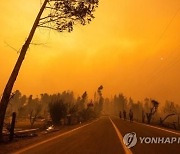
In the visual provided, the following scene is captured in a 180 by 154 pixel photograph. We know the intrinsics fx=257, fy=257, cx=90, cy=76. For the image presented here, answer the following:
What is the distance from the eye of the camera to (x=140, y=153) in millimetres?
8953

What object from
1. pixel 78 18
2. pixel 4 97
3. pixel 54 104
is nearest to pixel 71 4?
pixel 78 18

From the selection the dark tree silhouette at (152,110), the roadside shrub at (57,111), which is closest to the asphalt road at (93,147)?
the roadside shrub at (57,111)

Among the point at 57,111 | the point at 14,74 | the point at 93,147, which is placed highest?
the point at 14,74

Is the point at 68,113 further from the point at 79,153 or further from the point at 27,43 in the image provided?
the point at 79,153

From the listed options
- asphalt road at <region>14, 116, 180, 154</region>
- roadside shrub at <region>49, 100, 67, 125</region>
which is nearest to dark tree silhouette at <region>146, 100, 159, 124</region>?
roadside shrub at <region>49, 100, 67, 125</region>

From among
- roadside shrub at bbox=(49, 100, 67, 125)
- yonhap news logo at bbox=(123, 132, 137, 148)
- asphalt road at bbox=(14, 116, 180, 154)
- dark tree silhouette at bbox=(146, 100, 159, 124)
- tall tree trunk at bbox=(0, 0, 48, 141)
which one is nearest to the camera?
asphalt road at bbox=(14, 116, 180, 154)

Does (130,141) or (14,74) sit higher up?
(14,74)

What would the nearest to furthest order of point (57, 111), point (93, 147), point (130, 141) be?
1. point (93, 147)
2. point (130, 141)
3. point (57, 111)

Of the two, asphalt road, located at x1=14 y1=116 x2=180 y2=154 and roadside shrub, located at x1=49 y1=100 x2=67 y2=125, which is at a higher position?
roadside shrub, located at x1=49 y1=100 x2=67 y2=125

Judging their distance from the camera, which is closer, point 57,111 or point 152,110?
point 57,111

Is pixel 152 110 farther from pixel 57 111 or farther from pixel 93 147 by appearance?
pixel 93 147

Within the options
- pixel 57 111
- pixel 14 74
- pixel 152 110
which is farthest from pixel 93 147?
pixel 152 110

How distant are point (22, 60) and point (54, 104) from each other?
19.2 metres

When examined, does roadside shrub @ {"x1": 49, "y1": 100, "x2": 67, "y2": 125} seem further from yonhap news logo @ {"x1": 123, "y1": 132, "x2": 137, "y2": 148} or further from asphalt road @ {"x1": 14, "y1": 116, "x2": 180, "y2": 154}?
yonhap news logo @ {"x1": 123, "y1": 132, "x2": 137, "y2": 148}
